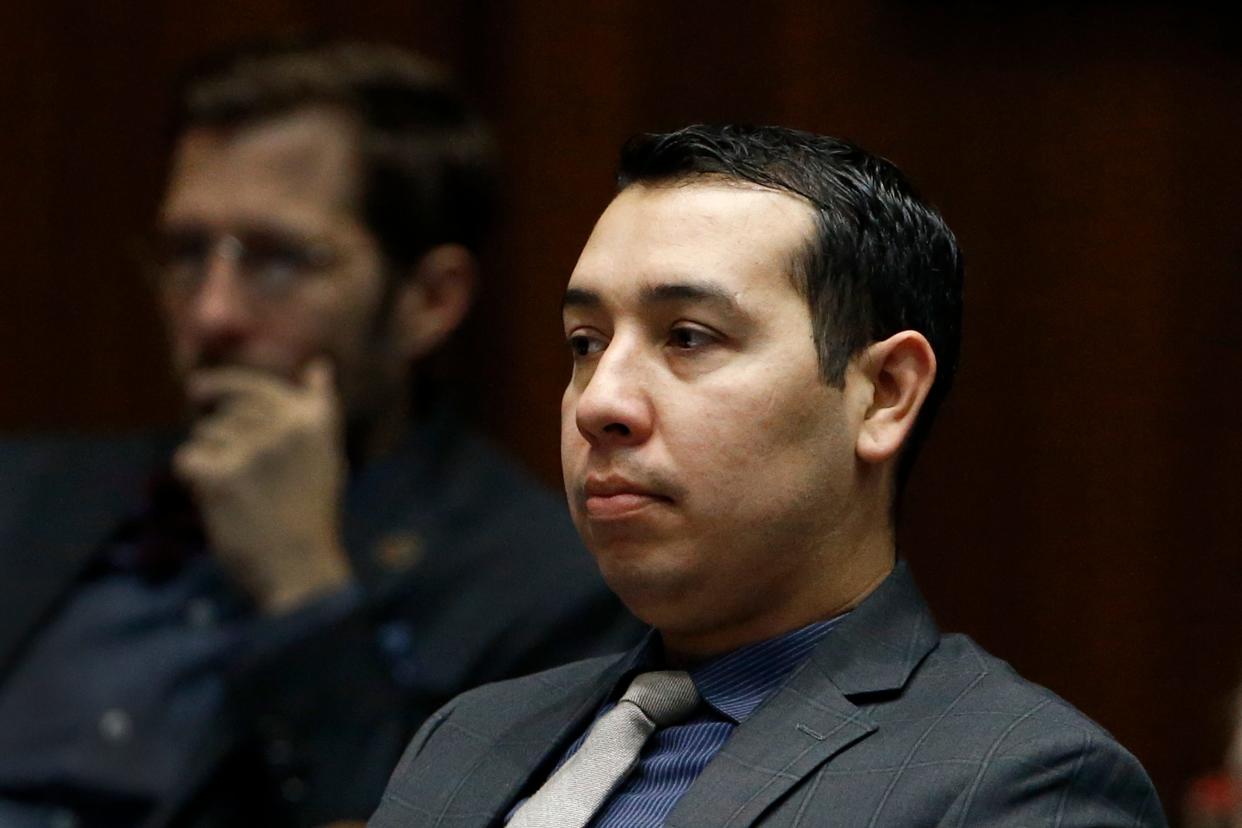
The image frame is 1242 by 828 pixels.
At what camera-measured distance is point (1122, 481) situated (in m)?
2.36

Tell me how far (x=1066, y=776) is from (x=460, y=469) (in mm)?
1226

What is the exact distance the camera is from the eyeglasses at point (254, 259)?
7.22 ft

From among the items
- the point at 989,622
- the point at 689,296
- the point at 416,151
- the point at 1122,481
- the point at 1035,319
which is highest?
the point at 689,296

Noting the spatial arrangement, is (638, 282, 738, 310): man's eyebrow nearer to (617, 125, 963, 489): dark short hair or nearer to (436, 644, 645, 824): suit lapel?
(617, 125, 963, 489): dark short hair

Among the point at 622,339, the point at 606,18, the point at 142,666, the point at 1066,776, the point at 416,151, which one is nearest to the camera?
the point at 1066,776

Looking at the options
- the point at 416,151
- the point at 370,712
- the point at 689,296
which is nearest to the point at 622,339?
the point at 689,296

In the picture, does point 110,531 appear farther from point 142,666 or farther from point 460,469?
point 460,469

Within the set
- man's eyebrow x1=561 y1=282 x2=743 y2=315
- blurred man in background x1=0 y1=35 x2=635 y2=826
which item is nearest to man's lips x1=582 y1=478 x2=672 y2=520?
man's eyebrow x1=561 y1=282 x2=743 y2=315

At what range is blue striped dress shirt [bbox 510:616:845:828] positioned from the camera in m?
1.18

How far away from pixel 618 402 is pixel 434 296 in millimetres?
1177

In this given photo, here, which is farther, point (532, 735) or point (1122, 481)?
point (1122, 481)

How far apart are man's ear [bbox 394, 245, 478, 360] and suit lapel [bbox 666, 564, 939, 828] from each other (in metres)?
1.15

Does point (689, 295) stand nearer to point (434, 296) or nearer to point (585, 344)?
point (585, 344)

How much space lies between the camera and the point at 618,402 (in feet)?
3.84
